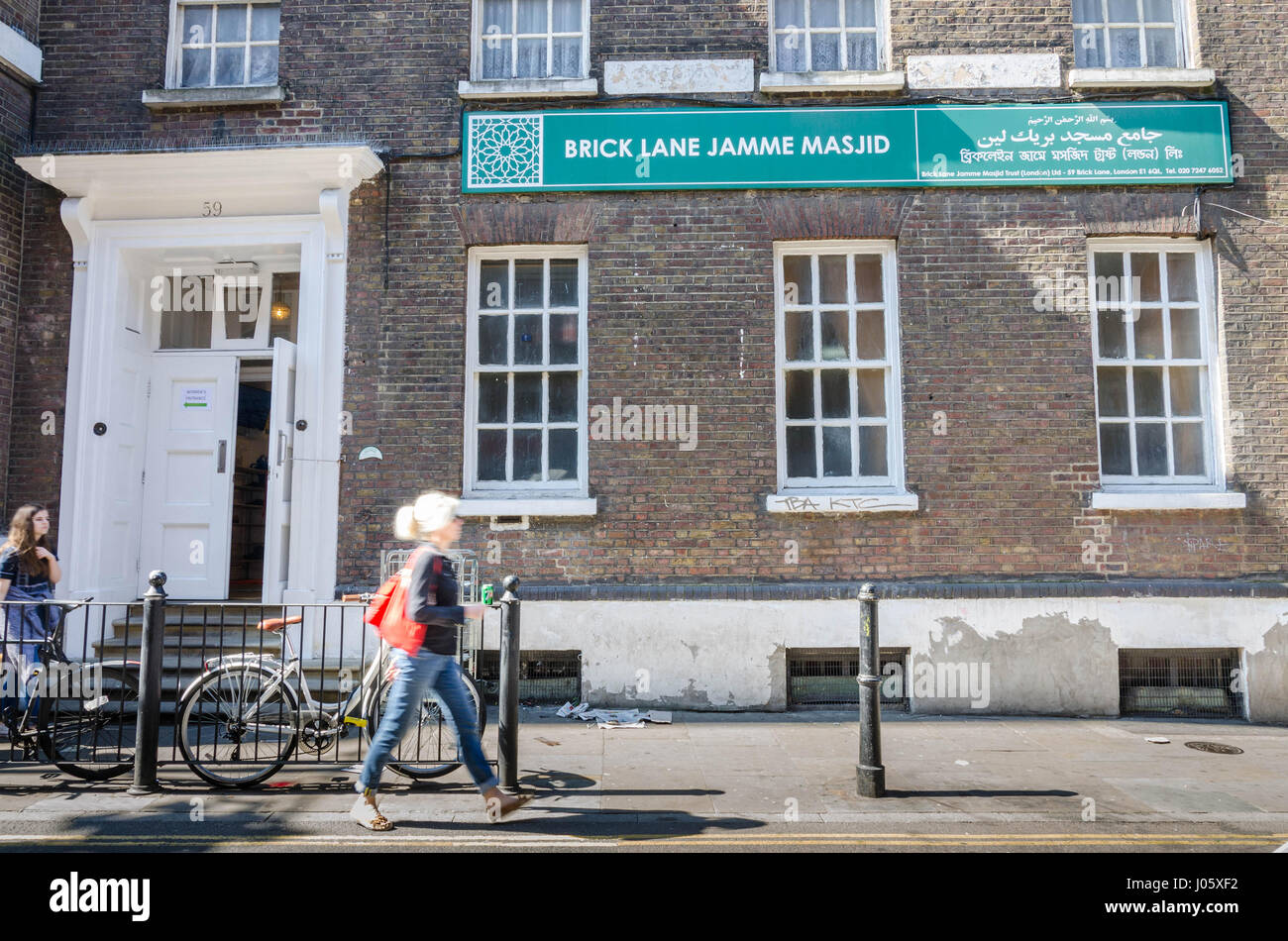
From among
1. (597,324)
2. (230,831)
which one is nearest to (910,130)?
(597,324)

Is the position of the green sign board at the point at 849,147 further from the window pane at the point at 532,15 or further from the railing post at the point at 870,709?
Result: the railing post at the point at 870,709

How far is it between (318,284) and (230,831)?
16.9ft

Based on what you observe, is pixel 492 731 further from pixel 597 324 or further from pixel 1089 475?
pixel 1089 475

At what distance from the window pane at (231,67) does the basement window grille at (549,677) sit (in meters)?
6.27

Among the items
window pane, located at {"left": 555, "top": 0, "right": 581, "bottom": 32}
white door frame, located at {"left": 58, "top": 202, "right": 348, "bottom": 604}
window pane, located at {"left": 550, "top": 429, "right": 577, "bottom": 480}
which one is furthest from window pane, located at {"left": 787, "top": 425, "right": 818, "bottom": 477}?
window pane, located at {"left": 555, "top": 0, "right": 581, "bottom": 32}

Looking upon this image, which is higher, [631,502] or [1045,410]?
[1045,410]

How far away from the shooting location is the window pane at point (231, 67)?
848 cm

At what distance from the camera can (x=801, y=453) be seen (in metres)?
7.96

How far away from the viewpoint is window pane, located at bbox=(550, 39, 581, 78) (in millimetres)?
8297

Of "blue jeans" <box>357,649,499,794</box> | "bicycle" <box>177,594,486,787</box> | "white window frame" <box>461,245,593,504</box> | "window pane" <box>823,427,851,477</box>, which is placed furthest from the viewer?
"window pane" <box>823,427,851,477</box>

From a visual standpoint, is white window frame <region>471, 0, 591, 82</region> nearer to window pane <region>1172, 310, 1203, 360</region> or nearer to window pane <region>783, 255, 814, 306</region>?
window pane <region>783, 255, 814, 306</region>

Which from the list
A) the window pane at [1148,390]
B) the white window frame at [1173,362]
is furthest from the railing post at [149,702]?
the window pane at [1148,390]

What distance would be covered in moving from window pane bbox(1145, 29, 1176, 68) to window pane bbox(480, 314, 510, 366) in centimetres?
677
